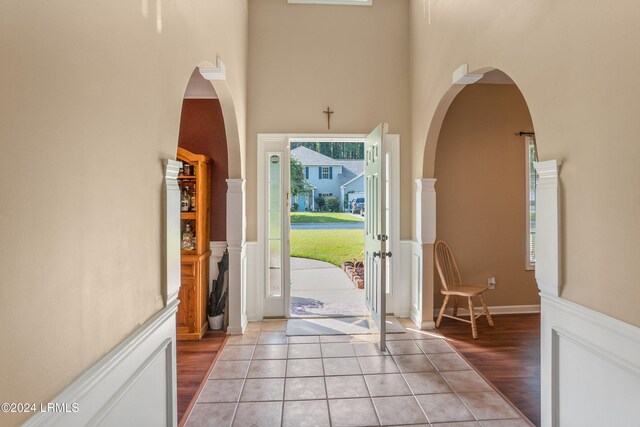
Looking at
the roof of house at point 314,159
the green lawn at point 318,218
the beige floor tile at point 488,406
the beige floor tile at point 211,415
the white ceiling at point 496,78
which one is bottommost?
the beige floor tile at point 211,415

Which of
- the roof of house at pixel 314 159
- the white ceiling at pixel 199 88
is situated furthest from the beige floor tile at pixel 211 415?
the roof of house at pixel 314 159

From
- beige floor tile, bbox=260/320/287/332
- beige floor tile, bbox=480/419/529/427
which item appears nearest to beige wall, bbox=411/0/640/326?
beige floor tile, bbox=480/419/529/427

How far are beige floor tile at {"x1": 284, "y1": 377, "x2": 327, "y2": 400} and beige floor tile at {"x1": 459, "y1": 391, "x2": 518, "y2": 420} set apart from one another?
3.36 feet

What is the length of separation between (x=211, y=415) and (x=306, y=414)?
634mm

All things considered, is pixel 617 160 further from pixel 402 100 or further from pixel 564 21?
pixel 402 100

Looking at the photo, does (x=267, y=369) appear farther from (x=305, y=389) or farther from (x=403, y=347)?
(x=403, y=347)

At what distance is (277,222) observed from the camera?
448cm

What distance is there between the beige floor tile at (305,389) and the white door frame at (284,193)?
1.55m

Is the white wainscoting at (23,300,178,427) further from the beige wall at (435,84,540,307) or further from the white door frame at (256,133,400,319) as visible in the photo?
the beige wall at (435,84,540,307)

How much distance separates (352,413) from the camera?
2510mm

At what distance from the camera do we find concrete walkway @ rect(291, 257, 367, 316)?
16.0ft

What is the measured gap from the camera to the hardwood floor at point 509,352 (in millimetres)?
2783

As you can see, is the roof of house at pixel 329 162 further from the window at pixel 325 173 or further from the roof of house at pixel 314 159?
the window at pixel 325 173

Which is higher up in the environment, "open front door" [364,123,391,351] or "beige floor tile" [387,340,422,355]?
"open front door" [364,123,391,351]
